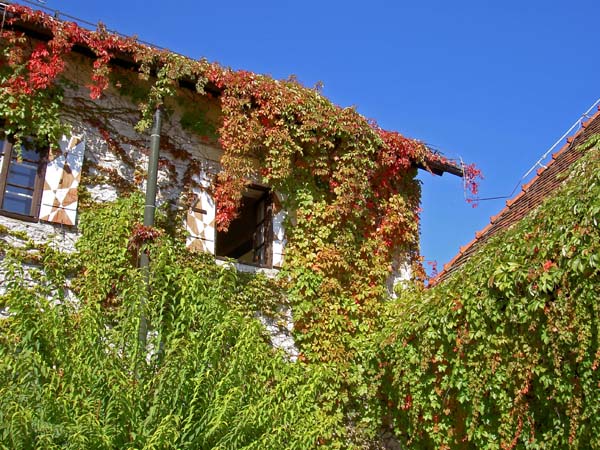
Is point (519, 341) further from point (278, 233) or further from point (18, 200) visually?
point (18, 200)

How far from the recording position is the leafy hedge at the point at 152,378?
5941 mm

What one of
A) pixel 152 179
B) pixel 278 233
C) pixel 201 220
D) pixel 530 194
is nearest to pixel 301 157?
pixel 278 233

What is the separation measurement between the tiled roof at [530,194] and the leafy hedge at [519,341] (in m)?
1.47

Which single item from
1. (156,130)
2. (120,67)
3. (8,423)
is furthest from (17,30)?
(8,423)

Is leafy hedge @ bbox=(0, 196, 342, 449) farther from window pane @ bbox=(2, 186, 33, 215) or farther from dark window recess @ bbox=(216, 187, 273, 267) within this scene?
dark window recess @ bbox=(216, 187, 273, 267)

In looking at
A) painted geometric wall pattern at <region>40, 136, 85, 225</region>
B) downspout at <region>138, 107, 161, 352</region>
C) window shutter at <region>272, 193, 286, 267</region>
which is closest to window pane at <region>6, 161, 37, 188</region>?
painted geometric wall pattern at <region>40, 136, 85, 225</region>

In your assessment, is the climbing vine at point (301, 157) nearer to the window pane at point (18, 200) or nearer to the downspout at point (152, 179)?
the downspout at point (152, 179)

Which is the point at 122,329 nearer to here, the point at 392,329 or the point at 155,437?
the point at 155,437

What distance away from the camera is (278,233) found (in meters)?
10.0

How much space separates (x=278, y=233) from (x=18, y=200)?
10.5 ft

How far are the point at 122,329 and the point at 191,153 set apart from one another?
3.44m

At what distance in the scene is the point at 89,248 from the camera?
27.9 feet

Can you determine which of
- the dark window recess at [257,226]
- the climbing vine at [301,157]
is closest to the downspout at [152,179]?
the climbing vine at [301,157]

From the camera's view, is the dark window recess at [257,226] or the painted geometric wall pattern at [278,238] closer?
the painted geometric wall pattern at [278,238]
